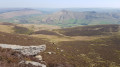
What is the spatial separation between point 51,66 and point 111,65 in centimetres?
2302

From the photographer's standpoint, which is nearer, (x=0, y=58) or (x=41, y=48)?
(x=0, y=58)

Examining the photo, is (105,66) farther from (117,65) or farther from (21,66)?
(21,66)

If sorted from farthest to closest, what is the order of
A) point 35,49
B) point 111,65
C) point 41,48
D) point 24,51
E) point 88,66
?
point 111,65, point 88,66, point 41,48, point 35,49, point 24,51

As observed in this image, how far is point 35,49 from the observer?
88.2ft

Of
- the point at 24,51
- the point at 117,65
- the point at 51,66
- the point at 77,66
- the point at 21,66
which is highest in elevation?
the point at 21,66

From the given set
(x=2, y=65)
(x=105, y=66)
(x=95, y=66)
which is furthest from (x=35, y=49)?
(x=105, y=66)

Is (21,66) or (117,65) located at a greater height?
(21,66)

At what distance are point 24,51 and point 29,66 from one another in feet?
34.0

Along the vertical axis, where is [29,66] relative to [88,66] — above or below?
above

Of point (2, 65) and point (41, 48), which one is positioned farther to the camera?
point (41, 48)

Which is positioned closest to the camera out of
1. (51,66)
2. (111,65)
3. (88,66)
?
(51,66)

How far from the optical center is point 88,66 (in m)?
32.3

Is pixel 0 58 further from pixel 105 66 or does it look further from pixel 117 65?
pixel 117 65

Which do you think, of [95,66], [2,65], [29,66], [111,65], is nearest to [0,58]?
[2,65]
